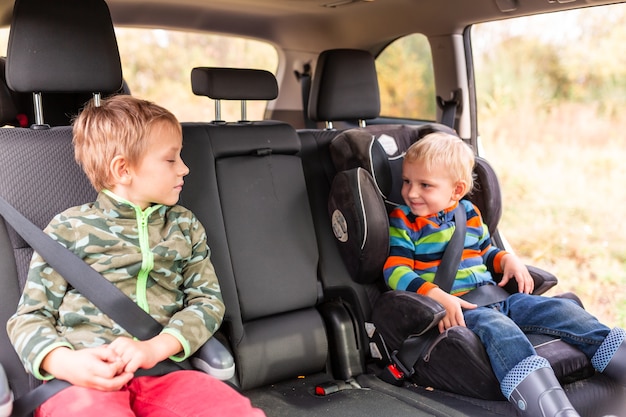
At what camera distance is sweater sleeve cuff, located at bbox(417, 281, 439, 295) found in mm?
2627

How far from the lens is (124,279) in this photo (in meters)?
2.09

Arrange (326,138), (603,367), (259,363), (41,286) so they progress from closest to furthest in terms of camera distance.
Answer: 1. (41,286)
2. (603,367)
3. (259,363)
4. (326,138)

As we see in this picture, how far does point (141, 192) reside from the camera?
2119 millimetres

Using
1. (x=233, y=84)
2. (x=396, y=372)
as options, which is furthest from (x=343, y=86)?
(x=396, y=372)

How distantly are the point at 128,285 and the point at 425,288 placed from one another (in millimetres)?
1122

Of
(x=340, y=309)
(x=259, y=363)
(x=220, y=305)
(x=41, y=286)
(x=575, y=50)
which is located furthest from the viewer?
(x=575, y=50)

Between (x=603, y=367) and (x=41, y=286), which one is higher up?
(x=41, y=286)

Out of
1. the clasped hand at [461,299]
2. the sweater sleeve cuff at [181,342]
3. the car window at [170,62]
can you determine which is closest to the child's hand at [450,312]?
the clasped hand at [461,299]

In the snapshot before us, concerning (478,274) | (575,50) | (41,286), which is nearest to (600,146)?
(575,50)

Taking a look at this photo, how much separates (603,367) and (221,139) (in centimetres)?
167

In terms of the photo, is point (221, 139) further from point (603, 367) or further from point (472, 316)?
point (603, 367)

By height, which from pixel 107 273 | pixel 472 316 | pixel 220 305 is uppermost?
pixel 107 273

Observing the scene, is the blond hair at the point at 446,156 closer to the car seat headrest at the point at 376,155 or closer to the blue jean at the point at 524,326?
the car seat headrest at the point at 376,155

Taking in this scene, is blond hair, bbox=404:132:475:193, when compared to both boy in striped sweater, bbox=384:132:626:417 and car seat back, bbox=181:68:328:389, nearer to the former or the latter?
boy in striped sweater, bbox=384:132:626:417
